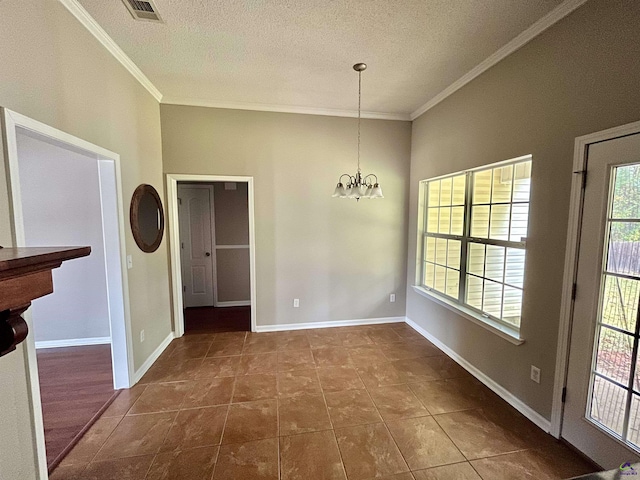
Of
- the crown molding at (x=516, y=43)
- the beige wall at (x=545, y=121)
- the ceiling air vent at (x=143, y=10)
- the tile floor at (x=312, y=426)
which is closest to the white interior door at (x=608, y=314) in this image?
the beige wall at (x=545, y=121)

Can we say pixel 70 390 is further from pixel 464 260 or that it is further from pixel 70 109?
pixel 464 260

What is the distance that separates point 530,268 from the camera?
2051 millimetres

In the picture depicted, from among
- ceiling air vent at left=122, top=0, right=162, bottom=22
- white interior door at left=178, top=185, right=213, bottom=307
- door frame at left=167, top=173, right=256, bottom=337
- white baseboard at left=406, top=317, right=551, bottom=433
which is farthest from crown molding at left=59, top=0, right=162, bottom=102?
white baseboard at left=406, top=317, right=551, bottom=433

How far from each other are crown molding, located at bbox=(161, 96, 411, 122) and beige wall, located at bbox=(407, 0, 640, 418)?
3.19ft

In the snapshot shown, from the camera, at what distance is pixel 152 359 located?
111 inches

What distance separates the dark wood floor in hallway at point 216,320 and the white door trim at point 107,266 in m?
1.23

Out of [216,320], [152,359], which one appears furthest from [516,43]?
[216,320]

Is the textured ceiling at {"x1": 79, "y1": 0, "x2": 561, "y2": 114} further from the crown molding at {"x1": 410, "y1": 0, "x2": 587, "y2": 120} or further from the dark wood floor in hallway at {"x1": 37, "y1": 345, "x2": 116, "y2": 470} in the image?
the dark wood floor in hallway at {"x1": 37, "y1": 345, "x2": 116, "y2": 470}

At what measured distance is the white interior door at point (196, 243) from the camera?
4.44m

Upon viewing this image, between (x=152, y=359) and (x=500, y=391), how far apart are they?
133 inches

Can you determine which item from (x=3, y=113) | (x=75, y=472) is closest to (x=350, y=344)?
(x=75, y=472)

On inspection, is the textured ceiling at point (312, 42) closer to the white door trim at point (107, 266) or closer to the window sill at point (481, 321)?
the white door trim at point (107, 266)

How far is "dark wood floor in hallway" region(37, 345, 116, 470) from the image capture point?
6.18 ft

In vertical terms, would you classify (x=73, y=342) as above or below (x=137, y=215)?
below
